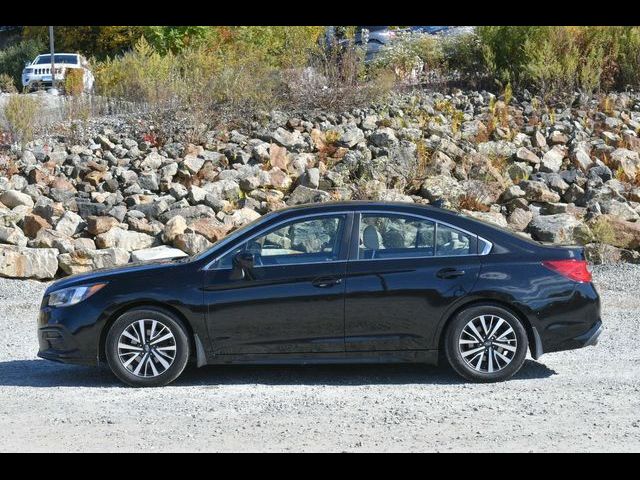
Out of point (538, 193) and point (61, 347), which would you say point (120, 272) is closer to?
point (61, 347)

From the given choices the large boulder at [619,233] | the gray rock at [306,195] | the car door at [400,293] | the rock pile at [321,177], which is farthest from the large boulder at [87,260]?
the large boulder at [619,233]

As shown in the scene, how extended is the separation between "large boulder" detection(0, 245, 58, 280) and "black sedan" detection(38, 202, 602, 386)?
5.42 metres

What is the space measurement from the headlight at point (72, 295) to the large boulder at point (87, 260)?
5113mm

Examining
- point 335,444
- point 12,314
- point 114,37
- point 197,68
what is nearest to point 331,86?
point 197,68

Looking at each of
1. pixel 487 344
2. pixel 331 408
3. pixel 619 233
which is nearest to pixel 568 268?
pixel 487 344

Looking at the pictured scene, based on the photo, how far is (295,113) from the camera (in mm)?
19531

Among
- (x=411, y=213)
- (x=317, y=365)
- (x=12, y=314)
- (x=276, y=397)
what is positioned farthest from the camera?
(x=12, y=314)

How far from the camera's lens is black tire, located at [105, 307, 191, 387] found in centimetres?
820

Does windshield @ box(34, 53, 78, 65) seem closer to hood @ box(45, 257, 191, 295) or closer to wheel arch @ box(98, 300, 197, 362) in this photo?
hood @ box(45, 257, 191, 295)

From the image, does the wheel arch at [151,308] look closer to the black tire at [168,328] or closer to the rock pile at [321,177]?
the black tire at [168,328]

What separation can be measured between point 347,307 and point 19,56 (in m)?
35.7

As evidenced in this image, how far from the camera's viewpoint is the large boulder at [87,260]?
13.6 metres

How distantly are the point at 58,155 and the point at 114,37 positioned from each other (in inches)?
830

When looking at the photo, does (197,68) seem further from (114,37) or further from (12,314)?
→ (114,37)
